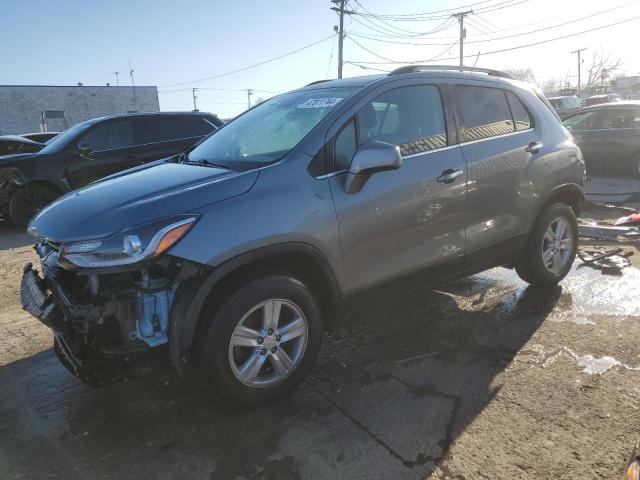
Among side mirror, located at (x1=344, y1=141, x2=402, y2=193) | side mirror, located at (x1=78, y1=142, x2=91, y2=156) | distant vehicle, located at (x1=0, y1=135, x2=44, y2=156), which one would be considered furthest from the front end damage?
distant vehicle, located at (x1=0, y1=135, x2=44, y2=156)

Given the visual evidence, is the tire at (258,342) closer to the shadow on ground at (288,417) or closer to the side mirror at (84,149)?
the shadow on ground at (288,417)

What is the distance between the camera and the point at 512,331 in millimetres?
3861

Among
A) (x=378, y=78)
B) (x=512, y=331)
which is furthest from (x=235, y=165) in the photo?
(x=512, y=331)

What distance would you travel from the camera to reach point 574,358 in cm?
343

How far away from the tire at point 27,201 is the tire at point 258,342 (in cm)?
692

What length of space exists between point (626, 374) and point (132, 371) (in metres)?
3.02

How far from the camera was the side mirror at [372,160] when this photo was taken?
9.46 feet

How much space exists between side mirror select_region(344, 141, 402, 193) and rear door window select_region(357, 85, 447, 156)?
Result: 1.00 ft

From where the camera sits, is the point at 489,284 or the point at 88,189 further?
the point at 489,284

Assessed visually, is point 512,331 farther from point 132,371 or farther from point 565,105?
point 565,105

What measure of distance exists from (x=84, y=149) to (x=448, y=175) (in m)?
6.85

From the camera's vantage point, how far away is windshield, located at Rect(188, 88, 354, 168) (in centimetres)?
317

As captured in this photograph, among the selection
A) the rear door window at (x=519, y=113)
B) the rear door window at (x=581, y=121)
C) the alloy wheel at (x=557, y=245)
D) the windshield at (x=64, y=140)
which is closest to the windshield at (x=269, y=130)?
the rear door window at (x=519, y=113)

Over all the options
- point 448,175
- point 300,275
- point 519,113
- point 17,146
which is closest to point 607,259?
point 519,113
